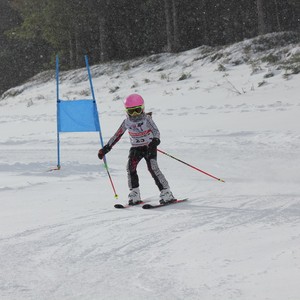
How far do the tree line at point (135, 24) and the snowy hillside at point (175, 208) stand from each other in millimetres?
15051

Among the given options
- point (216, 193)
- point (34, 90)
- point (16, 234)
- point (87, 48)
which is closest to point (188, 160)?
point (216, 193)

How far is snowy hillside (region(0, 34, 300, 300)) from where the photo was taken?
151 inches

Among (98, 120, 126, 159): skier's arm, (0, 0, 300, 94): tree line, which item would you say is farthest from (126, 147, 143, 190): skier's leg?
(0, 0, 300, 94): tree line

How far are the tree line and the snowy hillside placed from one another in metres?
15.1

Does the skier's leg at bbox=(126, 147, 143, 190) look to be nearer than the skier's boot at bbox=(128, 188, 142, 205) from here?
No

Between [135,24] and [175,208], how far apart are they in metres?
31.9

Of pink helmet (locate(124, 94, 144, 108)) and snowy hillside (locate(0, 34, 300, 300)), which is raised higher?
pink helmet (locate(124, 94, 144, 108))

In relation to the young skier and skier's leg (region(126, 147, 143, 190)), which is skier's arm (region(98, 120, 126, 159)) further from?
skier's leg (region(126, 147, 143, 190))

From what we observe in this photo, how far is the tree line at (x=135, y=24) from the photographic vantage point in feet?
104

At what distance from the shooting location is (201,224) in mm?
5492

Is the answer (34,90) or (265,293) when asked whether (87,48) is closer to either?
(34,90)

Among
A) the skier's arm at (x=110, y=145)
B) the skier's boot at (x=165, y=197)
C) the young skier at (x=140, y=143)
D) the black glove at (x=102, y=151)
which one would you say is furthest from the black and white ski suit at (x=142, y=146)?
the black glove at (x=102, y=151)

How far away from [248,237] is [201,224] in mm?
755

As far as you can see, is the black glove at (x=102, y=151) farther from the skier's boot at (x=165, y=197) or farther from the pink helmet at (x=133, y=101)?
the skier's boot at (x=165, y=197)
